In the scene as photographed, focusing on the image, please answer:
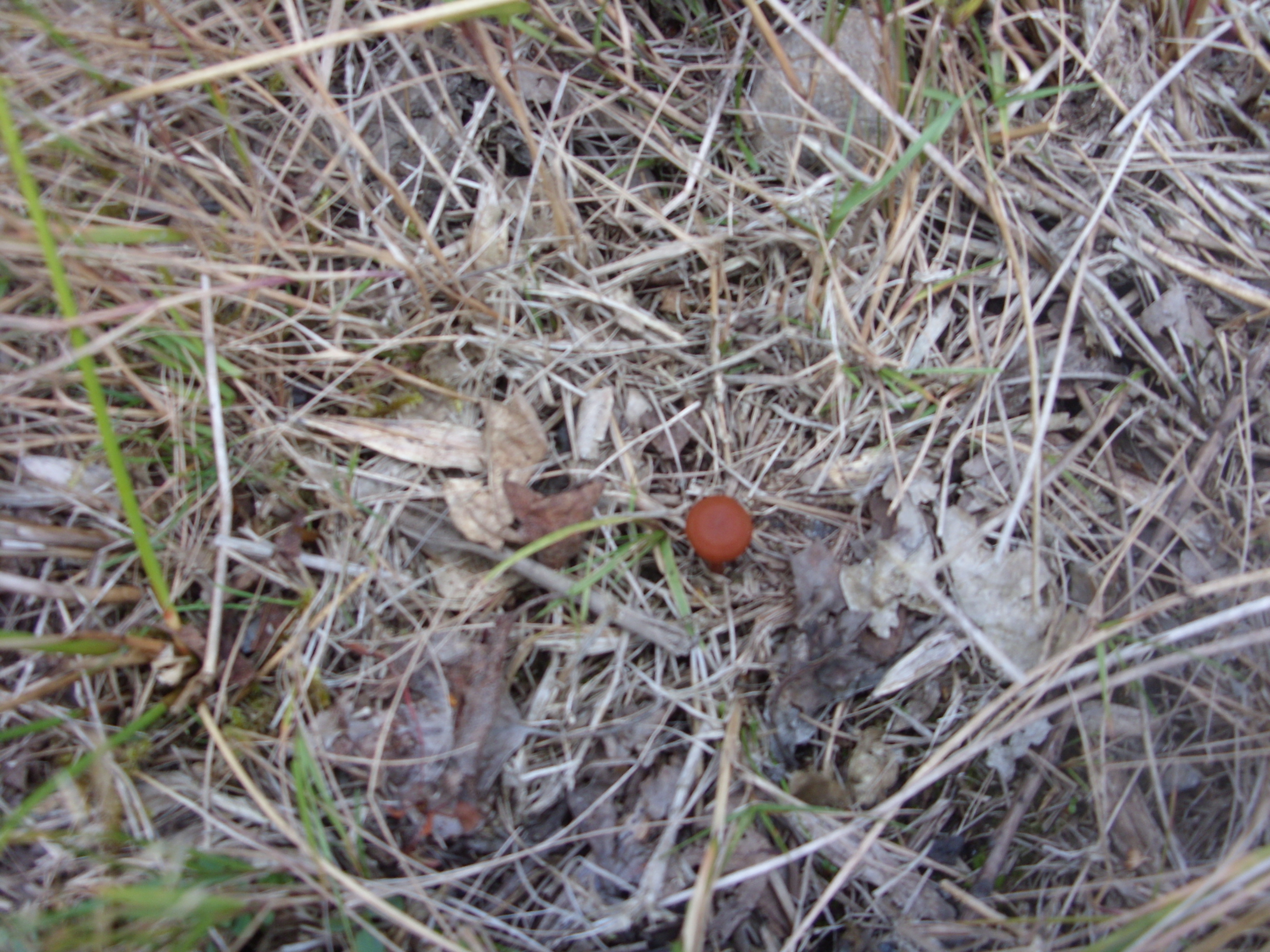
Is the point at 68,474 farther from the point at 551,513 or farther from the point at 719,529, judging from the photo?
the point at 719,529

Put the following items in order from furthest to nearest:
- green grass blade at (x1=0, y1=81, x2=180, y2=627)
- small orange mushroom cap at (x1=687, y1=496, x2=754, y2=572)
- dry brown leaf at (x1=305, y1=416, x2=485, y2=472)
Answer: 1. dry brown leaf at (x1=305, y1=416, x2=485, y2=472)
2. small orange mushroom cap at (x1=687, y1=496, x2=754, y2=572)
3. green grass blade at (x1=0, y1=81, x2=180, y2=627)

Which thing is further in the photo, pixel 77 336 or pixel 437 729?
pixel 437 729

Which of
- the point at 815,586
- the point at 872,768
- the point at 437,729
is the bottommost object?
the point at 872,768

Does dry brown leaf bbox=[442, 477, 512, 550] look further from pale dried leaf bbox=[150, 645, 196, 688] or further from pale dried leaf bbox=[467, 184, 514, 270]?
pale dried leaf bbox=[150, 645, 196, 688]

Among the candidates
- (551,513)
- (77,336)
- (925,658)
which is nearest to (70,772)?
(77,336)

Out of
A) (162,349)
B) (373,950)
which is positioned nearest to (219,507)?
(162,349)

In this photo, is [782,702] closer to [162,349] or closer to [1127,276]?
[1127,276]

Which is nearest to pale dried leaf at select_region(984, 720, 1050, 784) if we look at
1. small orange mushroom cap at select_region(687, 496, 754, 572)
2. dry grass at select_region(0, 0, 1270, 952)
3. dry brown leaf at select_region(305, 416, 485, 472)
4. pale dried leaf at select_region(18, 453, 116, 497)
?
dry grass at select_region(0, 0, 1270, 952)
